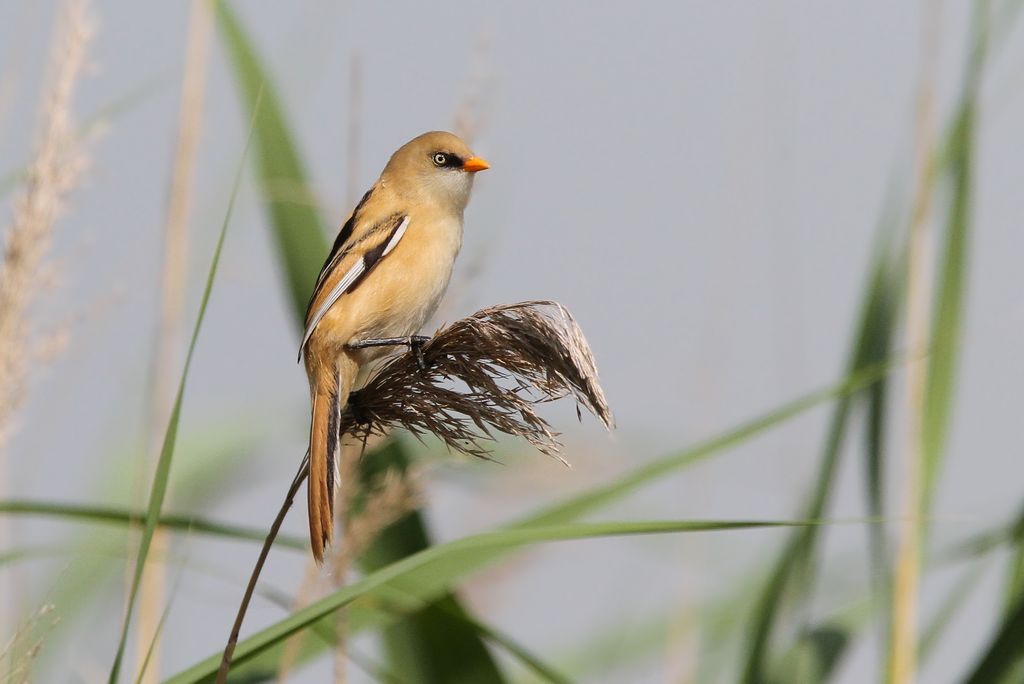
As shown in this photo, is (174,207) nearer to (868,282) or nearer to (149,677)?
(149,677)

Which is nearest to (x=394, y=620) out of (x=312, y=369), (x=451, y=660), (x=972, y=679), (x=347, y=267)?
(x=451, y=660)

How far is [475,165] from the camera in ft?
7.41

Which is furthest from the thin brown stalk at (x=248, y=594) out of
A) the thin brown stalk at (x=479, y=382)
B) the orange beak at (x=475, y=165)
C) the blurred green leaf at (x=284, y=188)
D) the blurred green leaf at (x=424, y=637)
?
the orange beak at (x=475, y=165)

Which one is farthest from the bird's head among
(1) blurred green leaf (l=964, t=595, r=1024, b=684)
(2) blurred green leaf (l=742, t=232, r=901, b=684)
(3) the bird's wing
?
(1) blurred green leaf (l=964, t=595, r=1024, b=684)

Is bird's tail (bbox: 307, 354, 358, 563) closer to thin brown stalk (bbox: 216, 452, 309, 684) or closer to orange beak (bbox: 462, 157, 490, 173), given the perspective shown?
thin brown stalk (bbox: 216, 452, 309, 684)

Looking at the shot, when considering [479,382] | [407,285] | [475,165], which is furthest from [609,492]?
[475,165]

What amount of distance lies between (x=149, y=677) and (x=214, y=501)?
1092mm

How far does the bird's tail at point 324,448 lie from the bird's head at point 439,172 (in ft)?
1.71

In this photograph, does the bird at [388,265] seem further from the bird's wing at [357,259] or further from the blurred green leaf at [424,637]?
the blurred green leaf at [424,637]

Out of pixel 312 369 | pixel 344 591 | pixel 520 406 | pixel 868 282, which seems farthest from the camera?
pixel 868 282

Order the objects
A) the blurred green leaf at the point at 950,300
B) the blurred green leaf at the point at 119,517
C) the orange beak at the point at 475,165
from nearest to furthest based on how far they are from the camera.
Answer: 1. the blurred green leaf at the point at 119,517
2. the blurred green leaf at the point at 950,300
3. the orange beak at the point at 475,165

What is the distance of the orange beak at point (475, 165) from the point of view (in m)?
2.25

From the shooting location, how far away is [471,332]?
1.41 meters

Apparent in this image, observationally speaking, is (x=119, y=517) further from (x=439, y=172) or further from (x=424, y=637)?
(x=439, y=172)
